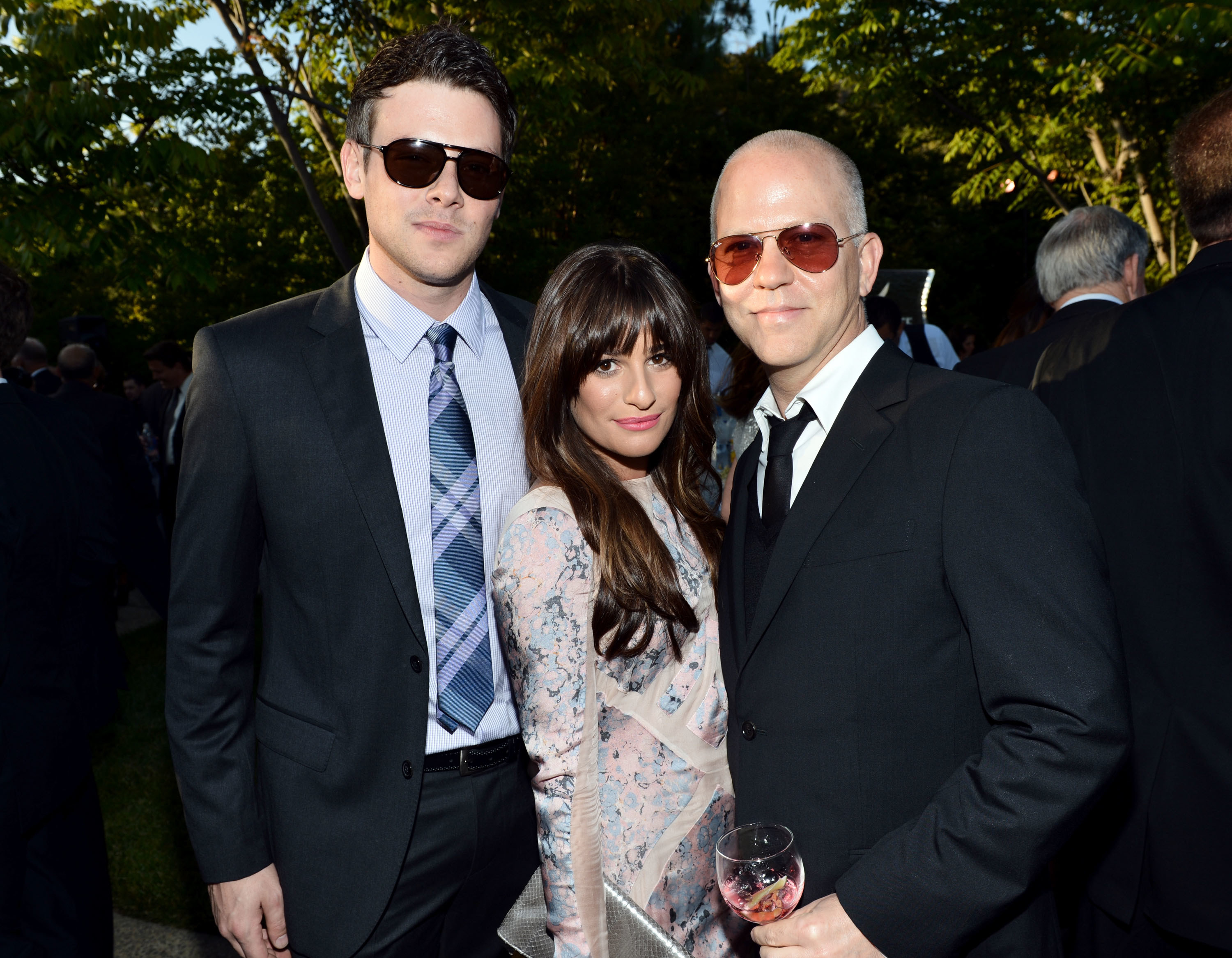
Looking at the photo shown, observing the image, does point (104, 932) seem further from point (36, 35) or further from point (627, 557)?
point (36, 35)

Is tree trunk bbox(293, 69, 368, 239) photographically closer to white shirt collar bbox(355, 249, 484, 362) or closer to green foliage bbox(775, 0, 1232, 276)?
green foliage bbox(775, 0, 1232, 276)

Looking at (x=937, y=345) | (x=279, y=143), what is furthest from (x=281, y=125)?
(x=937, y=345)

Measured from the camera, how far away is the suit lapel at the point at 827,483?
1.88 m

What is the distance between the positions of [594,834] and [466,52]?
1.99 meters

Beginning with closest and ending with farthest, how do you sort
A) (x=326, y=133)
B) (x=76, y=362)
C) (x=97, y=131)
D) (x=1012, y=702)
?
(x=1012, y=702), (x=97, y=131), (x=76, y=362), (x=326, y=133)

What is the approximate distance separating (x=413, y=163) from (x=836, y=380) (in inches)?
49.1

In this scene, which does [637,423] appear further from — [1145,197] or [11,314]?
[1145,197]

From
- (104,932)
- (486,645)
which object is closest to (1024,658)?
(486,645)

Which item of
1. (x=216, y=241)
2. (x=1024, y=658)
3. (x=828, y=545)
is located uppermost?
(x=216, y=241)

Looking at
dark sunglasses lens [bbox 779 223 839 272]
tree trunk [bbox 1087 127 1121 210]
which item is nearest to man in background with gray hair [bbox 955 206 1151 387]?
dark sunglasses lens [bbox 779 223 839 272]

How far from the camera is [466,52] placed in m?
2.52

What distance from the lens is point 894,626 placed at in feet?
5.84

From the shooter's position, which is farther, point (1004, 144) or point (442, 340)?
point (1004, 144)

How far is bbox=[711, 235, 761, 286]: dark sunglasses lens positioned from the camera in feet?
7.16
